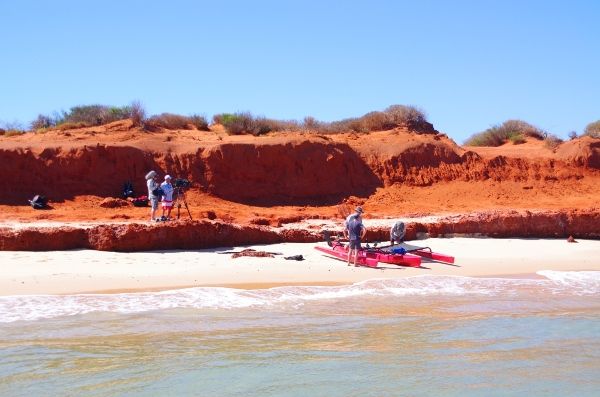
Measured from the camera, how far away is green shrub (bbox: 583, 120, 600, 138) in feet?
107

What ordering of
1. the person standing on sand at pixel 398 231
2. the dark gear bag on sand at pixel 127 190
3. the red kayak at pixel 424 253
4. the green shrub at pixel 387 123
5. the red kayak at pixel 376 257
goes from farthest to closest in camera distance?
the green shrub at pixel 387 123 → the dark gear bag on sand at pixel 127 190 → the person standing on sand at pixel 398 231 → the red kayak at pixel 424 253 → the red kayak at pixel 376 257

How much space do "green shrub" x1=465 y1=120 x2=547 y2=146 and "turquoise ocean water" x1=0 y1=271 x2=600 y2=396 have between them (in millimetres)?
21005

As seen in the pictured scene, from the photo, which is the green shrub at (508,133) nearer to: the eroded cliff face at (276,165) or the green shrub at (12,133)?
the eroded cliff face at (276,165)

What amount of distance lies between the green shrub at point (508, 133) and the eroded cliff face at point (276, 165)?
4061 mm

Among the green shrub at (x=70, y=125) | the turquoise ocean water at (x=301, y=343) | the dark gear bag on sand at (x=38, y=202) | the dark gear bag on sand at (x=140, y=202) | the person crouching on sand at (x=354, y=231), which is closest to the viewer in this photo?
the turquoise ocean water at (x=301, y=343)

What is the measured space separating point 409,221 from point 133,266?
788cm

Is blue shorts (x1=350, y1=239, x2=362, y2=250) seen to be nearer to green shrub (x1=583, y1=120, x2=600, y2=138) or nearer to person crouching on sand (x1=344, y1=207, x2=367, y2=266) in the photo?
person crouching on sand (x1=344, y1=207, x2=367, y2=266)

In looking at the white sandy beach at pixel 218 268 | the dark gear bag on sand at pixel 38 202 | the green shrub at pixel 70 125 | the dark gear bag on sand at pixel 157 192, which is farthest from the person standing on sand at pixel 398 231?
the green shrub at pixel 70 125

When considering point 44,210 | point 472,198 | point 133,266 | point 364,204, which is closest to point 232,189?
point 364,204

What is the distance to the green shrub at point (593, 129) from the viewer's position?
3262 cm

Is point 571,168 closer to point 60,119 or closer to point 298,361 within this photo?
point 60,119

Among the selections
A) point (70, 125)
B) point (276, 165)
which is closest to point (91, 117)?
point (70, 125)

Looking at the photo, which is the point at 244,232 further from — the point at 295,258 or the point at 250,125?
the point at 250,125

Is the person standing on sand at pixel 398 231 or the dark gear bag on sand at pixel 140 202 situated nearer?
the person standing on sand at pixel 398 231
